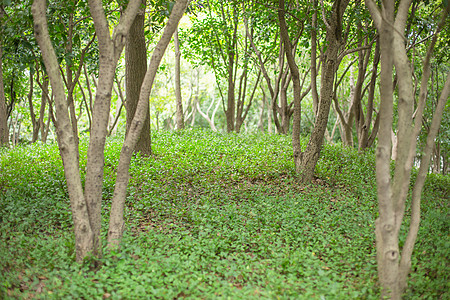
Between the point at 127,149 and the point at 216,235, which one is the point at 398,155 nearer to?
the point at 216,235

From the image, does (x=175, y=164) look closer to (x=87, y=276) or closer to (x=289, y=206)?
(x=289, y=206)

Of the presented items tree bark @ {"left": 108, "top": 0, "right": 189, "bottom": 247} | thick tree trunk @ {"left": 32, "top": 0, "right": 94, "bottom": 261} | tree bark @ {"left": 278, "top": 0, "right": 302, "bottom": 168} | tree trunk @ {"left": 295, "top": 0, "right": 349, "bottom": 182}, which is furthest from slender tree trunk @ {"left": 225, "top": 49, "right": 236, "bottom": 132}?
thick tree trunk @ {"left": 32, "top": 0, "right": 94, "bottom": 261}

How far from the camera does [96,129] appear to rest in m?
4.60

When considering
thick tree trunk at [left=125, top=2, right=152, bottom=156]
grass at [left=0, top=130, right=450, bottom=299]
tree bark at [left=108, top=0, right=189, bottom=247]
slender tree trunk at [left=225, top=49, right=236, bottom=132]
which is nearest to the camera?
grass at [left=0, top=130, right=450, bottom=299]

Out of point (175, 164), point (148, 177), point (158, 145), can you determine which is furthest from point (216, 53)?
point (148, 177)

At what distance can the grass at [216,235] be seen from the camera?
4.07 metres

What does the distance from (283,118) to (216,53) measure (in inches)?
166

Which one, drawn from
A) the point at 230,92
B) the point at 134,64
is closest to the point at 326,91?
the point at 134,64

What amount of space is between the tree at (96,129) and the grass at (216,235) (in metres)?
0.37

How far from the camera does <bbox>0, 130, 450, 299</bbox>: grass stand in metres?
4.07

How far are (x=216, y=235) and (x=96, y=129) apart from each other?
2.41 metres

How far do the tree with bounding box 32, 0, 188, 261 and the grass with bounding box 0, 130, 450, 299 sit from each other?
37 centimetres

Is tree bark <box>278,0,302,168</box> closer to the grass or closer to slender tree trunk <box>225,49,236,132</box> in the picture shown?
the grass

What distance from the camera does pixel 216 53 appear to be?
1639cm
